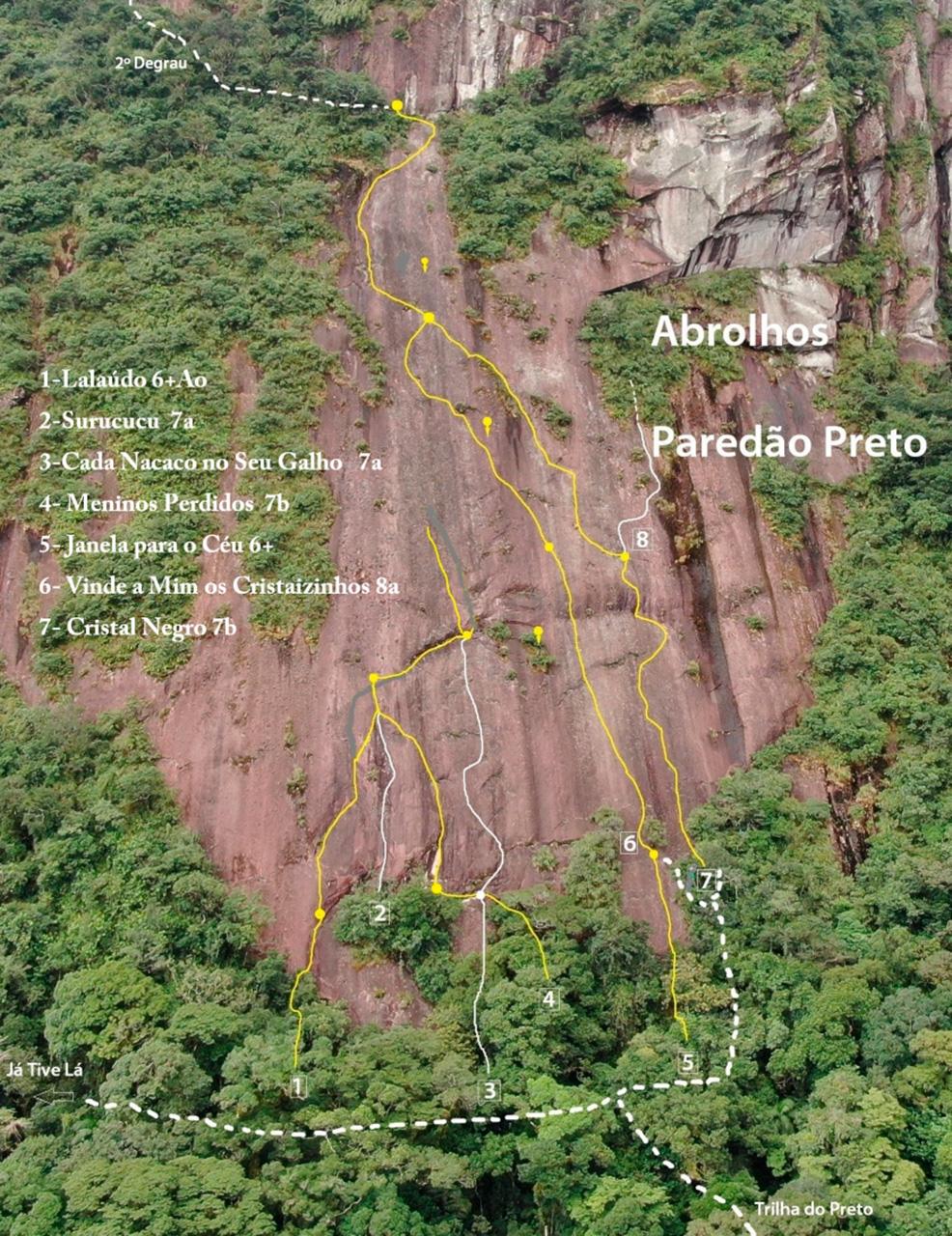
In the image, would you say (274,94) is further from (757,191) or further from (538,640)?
(538,640)

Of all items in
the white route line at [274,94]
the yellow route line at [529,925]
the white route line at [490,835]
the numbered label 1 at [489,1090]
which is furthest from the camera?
the white route line at [274,94]

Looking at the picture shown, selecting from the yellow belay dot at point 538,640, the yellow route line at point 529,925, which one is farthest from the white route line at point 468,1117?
the yellow route line at point 529,925

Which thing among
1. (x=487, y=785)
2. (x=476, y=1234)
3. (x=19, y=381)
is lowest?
(x=476, y=1234)

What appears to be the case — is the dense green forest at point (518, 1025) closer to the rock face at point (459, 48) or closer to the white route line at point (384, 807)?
the white route line at point (384, 807)

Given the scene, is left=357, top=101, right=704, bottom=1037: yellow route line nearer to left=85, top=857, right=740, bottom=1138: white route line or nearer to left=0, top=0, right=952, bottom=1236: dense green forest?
left=0, top=0, right=952, bottom=1236: dense green forest

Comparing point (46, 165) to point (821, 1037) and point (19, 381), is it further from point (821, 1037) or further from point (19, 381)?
point (821, 1037)

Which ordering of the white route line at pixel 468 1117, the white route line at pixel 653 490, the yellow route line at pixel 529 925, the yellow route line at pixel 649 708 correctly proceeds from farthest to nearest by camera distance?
1. the white route line at pixel 653 490
2. the yellow route line at pixel 649 708
3. the yellow route line at pixel 529 925
4. the white route line at pixel 468 1117

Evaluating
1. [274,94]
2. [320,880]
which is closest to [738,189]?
[274,94]

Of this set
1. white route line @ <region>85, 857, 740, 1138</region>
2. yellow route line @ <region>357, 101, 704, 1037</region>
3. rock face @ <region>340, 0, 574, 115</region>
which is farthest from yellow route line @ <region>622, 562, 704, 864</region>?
rock face @ <region>340, 0, 574, 115</region>

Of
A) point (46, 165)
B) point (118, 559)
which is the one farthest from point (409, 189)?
point (118, 559)
